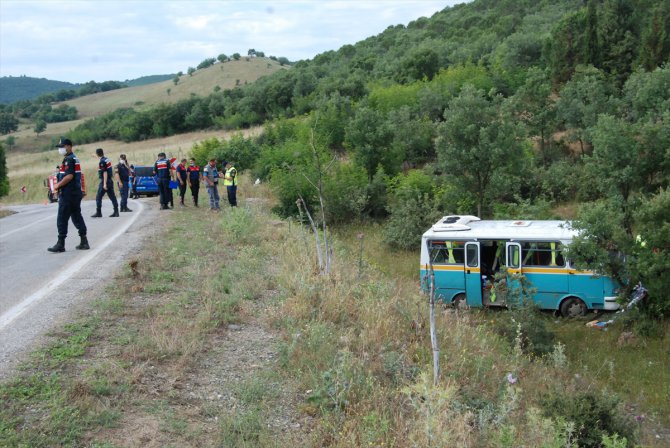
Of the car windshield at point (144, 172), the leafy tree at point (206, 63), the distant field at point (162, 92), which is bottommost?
the car windshield at point (144, 172)

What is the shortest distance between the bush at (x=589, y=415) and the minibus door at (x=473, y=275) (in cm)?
1079

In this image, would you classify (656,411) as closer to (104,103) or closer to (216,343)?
(216,343)

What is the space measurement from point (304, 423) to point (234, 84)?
11323 centimetres

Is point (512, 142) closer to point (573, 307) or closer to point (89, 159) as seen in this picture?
point (573, 307)

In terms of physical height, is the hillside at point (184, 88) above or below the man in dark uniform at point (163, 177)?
above

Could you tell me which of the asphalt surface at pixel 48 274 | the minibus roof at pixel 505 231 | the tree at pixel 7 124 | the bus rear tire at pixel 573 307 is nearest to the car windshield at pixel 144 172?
the asphalt surface at pixel 48 274

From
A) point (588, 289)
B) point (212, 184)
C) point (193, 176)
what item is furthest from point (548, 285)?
point (193, 176)

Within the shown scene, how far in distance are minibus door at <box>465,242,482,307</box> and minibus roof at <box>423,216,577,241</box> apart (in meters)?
0.37

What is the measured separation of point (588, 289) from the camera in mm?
16344

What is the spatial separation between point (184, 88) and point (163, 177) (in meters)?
106

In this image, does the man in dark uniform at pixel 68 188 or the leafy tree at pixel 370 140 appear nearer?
the man in dark uniform at pixel 68 188

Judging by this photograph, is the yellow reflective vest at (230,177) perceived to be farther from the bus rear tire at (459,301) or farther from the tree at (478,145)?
the tree at (478,145)

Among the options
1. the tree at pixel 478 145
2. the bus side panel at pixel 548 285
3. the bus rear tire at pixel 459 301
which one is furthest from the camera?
the tree at pixel 478 145

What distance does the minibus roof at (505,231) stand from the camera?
16625 mm
